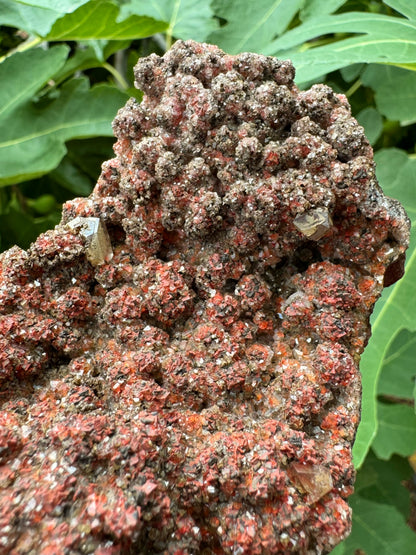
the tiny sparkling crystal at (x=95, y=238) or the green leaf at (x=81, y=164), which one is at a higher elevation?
the tiny sparkling crystal at (x=95, y=238)

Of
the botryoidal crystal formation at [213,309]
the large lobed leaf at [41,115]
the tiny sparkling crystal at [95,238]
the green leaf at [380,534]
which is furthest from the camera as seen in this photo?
the green leaf at [380,534]

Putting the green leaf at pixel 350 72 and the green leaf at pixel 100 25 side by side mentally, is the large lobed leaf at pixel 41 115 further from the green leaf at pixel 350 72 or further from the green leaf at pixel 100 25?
the green leaf at pixel 350 72

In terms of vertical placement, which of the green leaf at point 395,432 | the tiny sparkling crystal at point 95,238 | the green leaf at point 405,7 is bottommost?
the green leaf at point 395,432

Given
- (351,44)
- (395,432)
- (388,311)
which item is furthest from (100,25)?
(395,432)

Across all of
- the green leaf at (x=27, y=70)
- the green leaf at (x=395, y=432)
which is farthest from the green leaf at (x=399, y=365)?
the green leaf at (x=27, y=70)

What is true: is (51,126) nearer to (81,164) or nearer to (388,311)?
(81,164)

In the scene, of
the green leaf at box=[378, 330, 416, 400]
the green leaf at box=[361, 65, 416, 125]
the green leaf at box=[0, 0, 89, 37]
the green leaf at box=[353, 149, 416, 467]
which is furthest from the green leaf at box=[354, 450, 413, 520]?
the green leaf at box=[0, 0, 89, 37]

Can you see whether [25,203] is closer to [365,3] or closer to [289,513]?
[365,3]

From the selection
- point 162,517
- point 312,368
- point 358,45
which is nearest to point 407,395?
point 358,45
